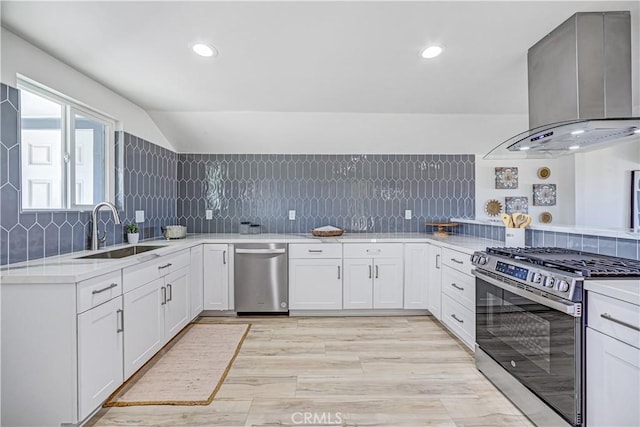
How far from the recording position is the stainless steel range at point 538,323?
1482 millimetres

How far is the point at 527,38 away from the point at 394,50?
81 cm

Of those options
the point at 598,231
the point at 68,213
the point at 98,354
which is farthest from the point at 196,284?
the point at 598,231

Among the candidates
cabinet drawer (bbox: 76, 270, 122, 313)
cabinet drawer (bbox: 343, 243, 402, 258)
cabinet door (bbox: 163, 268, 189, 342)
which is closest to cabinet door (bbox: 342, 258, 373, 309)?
cabinet drawer (bbox: 343, 243, 402, 258)

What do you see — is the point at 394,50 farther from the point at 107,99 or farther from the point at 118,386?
the point at 118,386

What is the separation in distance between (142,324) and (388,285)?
2.36 metres

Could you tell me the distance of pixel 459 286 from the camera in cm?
275

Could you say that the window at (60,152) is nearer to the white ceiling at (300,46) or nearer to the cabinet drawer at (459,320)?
the white ceiling at (300,46)

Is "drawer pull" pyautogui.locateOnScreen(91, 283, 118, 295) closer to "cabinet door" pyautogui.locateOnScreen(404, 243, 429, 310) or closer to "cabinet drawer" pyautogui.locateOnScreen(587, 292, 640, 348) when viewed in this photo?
"cabinet drawer" pyautogui.locateOnScreen(587, 292, 640, 348)

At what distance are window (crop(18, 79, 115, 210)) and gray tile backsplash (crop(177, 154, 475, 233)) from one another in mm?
1395

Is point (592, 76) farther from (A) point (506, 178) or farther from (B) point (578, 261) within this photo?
(A) point (506, 178)

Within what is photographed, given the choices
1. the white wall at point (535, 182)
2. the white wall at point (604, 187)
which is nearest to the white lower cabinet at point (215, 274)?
the white wall at point (535, 182)

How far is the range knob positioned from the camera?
4.91ft

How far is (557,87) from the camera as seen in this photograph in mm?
1966

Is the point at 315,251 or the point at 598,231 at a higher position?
the point at 598,231
